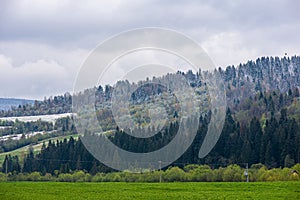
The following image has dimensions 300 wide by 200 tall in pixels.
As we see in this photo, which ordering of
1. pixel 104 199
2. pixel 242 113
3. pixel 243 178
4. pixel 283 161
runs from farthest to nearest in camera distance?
pixel 242 113 → pixel 283 161 → pixel 243 178 → pixel 104 199

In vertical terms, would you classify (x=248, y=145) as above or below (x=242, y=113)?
below

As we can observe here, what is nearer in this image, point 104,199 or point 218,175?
point 104,199

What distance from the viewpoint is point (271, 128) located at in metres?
116

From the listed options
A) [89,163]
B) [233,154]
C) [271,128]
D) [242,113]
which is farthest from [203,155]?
[242,113]

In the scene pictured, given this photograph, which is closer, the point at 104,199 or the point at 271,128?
the point at 104,199

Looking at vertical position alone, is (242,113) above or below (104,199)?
above

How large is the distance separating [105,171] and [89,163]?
11.1m

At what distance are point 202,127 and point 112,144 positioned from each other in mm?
22053

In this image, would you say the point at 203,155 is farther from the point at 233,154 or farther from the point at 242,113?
the point at 242,113

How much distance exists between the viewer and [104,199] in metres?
43.3

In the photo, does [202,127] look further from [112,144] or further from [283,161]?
[283,161]

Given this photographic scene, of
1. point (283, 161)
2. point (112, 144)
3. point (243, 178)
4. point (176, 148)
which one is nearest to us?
point (243, 178)

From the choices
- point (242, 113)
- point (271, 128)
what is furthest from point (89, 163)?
point (242, 113)

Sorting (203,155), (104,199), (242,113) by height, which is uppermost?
(242,113)
